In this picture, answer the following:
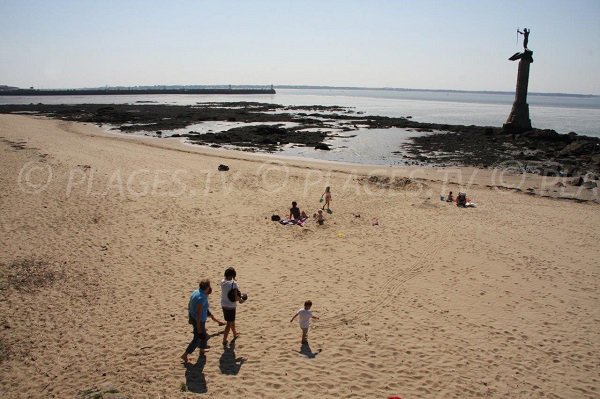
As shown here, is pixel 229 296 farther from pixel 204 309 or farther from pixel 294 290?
pixel 294 290

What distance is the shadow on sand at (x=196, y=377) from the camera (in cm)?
653

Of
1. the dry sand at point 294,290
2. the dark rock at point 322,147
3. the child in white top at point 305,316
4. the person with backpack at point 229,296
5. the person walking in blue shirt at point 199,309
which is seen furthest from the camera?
the dark rock at point 322,147

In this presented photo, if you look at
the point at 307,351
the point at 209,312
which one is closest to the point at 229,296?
the point at 209,312

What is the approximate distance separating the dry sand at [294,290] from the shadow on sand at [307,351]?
0.13ft

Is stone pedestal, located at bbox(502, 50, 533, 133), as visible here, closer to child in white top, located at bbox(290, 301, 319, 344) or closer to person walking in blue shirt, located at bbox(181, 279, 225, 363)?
child in white top, located at bbox(290, 301, 319, 344)

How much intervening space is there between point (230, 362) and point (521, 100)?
46.6 metres

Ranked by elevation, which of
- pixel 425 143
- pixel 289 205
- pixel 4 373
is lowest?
pixel 4 373

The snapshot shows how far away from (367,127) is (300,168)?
1223 inches

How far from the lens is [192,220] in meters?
15.2

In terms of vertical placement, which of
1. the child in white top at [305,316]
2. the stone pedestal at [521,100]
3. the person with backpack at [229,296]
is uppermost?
the stone pedestal at [521,100]

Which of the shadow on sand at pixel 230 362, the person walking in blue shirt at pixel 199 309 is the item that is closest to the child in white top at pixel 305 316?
the shadow on sand at pixel 230 362

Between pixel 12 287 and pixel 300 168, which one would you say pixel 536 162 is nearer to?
pixel 300 168

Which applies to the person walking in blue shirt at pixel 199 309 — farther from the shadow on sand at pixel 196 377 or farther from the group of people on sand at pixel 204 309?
the shadow on sand at pixel 196 377

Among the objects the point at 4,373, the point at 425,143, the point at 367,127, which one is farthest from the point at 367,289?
the point at 367,127
